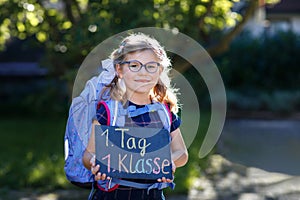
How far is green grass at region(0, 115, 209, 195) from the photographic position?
6.25 metres

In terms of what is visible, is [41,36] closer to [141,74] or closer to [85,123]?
[85,123]

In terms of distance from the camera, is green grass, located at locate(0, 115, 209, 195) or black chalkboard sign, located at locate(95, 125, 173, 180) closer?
black chalkboard sign, located at locate(95, 125, 173, 180)

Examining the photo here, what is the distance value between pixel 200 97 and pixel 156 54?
1075 centimetres

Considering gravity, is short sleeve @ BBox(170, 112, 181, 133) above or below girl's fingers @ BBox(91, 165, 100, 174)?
above

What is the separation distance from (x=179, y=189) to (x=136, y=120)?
11.2ft

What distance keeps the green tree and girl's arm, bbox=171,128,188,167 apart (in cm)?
386

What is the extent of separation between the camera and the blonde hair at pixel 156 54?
2.76 m

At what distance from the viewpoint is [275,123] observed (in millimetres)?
12297

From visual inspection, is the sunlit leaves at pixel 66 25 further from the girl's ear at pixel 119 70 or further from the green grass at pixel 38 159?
the girl's ear at pixel 119 70

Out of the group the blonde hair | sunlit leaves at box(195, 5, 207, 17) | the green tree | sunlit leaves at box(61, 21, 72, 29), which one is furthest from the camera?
sunlit leaves at box(61, 21, 72, 29)

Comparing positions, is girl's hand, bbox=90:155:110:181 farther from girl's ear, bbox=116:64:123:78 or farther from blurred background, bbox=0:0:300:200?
blurred background, bbox=0:0:300:200

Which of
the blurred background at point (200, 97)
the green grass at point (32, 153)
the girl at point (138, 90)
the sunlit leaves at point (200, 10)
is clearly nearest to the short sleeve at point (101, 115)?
the girl at point (138, 90)

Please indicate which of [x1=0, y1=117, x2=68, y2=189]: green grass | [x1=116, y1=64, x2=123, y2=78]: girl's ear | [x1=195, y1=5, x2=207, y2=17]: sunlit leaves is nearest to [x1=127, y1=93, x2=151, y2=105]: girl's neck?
[x1=116, y1=64, x2=123, y2=78]: girl's ear

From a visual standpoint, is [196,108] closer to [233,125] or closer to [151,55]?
[151,55]
